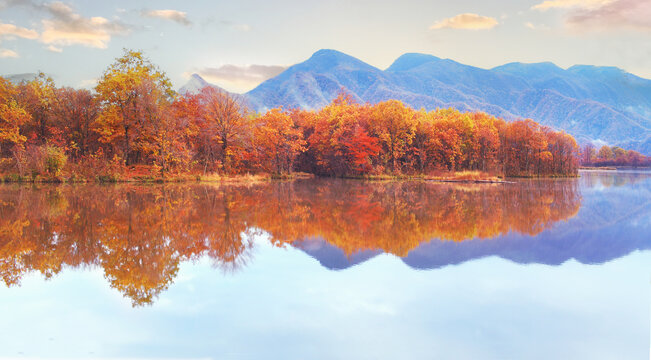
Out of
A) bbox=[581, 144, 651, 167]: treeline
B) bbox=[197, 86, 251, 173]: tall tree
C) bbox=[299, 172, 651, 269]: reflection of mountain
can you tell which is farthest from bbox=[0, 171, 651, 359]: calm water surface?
bbox=[581, 144, 651, 167]: treeline

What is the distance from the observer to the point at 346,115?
42594mm

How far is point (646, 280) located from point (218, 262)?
275 inches

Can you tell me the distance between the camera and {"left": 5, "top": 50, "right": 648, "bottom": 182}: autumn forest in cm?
3027

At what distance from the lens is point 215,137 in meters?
34.2

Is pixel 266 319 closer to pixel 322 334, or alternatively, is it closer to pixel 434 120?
pixel 322 334

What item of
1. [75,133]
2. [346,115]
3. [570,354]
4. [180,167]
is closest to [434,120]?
[346,115]

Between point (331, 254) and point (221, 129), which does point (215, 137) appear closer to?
point (221, 129)

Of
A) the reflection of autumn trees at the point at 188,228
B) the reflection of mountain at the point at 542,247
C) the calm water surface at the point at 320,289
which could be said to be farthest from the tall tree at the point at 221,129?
the reflection of mountain at the point at 542,247

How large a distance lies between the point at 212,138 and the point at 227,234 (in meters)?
26.8

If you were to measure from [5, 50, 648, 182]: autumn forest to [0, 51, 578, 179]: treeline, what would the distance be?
9 cm

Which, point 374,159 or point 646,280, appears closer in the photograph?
point 646,280

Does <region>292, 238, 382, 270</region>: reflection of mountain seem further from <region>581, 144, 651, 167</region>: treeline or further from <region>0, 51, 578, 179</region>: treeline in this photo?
<region>581, 144, 651, 167</region>: treeline

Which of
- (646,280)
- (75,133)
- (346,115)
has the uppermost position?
(346,115)

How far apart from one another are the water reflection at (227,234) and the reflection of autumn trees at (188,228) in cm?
2
